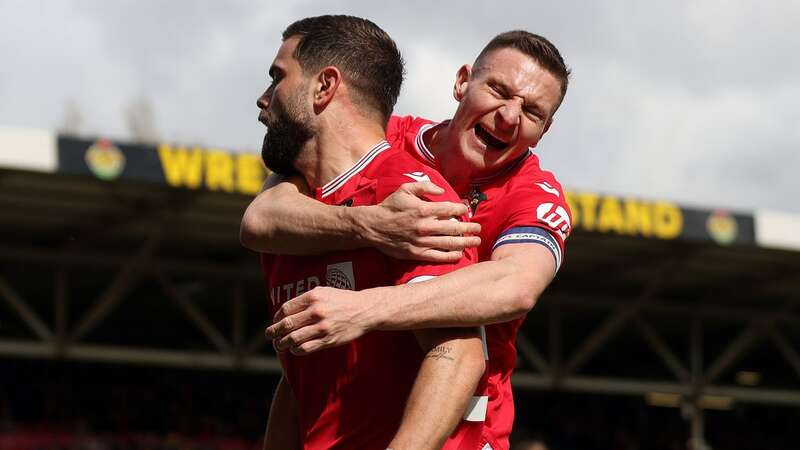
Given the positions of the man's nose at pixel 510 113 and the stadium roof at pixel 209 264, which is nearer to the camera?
the man's nose at pixel 510 113

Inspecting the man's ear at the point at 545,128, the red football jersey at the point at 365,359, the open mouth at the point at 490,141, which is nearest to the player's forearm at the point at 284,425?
the red football jersey at the point at 365,359

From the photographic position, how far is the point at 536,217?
12.1 ft

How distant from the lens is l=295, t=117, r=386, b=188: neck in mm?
3572

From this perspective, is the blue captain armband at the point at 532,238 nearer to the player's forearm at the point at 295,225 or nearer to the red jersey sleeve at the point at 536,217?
the red jersey sleeve at the point at 536,217

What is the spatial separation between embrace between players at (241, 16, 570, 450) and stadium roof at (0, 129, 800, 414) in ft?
35.2

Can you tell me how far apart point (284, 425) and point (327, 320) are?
81 cm

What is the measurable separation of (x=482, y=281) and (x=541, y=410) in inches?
995

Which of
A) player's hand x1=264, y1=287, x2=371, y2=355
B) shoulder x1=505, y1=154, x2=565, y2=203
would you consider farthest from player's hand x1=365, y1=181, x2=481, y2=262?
shoulder x1=505, y1=154, x2=565, y2=203

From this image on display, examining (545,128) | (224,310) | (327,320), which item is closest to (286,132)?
(327,320)

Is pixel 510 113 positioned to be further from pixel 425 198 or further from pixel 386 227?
pixel 386 227

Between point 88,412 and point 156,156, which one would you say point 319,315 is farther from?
point 88,412

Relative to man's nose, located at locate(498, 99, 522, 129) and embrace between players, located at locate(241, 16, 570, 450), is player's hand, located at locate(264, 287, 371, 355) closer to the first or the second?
embrace between players, located at locate(241, 16, 570, 450)

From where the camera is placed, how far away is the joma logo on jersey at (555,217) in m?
3.70

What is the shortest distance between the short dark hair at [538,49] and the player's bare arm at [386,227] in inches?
39.3
